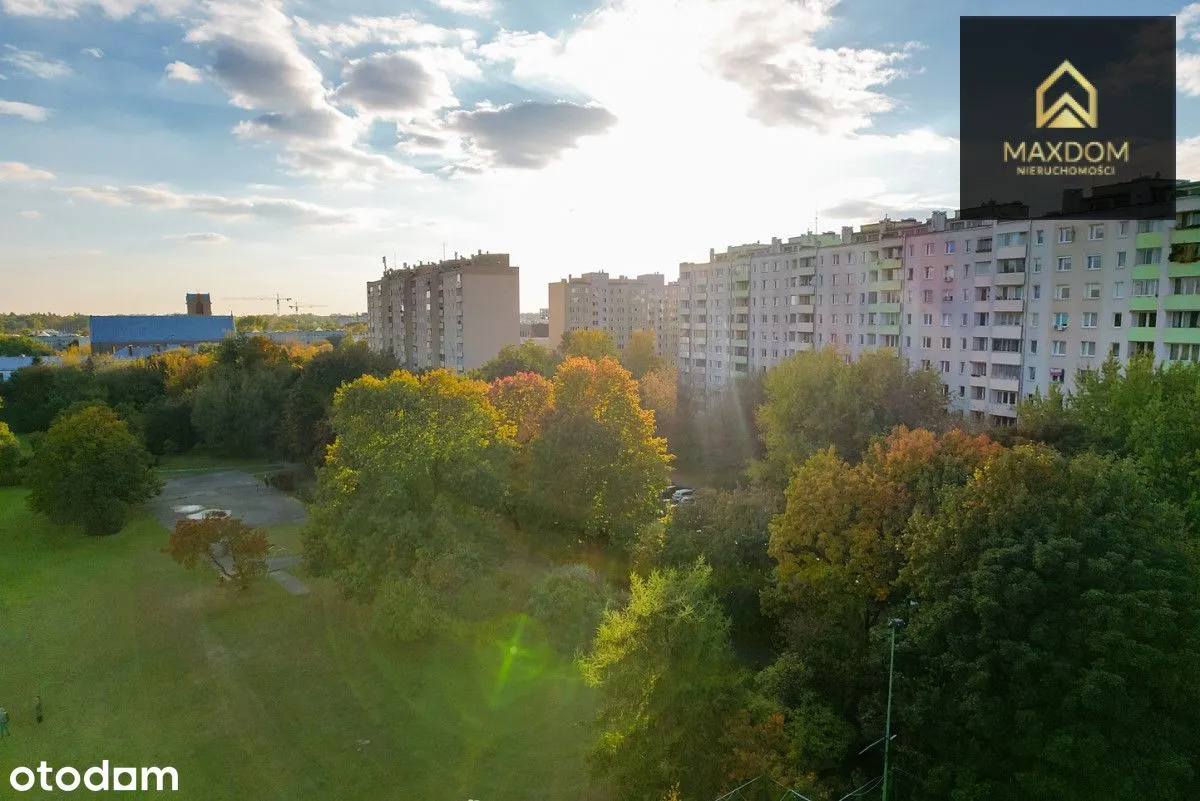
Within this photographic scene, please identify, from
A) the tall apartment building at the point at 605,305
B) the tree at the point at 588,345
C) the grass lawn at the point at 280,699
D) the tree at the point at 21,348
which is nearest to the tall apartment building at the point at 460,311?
the tree at the point at 588,345

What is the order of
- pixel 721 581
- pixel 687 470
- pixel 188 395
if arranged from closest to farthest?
pixel 721 581 < pixel 687 470 < pixel 188 395

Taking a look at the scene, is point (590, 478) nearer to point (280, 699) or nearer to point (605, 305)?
point (280, 699)

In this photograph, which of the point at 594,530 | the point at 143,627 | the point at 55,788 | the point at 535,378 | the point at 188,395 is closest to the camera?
the point at 55,788

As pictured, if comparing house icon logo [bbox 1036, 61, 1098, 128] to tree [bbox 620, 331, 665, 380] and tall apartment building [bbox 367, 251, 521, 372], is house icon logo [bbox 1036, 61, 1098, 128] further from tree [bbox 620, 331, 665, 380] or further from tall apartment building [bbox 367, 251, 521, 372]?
tall apartment building [bbox 367, 251, 521, 372]

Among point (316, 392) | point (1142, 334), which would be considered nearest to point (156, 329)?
point (316, 392)

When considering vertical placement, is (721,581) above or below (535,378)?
below

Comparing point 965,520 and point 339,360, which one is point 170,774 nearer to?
point 965,520

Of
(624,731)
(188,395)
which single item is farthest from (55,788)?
(188,395)
